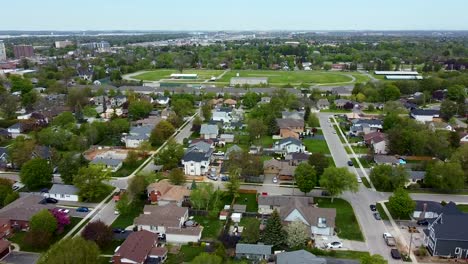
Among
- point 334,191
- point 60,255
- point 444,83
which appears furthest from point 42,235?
point 444,83

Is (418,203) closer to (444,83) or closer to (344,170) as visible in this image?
(344,170)

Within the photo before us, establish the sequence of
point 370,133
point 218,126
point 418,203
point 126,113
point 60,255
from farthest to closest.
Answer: point 126,113 → point 218,126 → point 370,133 → point 418,203 → point 60,255

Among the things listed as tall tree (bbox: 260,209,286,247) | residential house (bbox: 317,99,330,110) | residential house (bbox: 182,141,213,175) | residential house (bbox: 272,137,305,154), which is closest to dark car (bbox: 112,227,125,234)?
tall tree (bbox: 260,209,286,247)

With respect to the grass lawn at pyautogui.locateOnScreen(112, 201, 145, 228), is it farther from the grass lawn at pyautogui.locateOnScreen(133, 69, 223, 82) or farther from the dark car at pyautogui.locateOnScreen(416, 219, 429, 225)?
the grass lawn at pyautogui.locateOnScreen(133, 69, 223, 82)

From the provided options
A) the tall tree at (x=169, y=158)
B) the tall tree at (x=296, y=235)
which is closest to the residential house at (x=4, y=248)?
the tall tree at (x=169, y=158)

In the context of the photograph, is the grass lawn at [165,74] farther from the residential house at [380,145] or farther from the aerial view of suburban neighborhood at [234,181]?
the residential house at [380,145]
